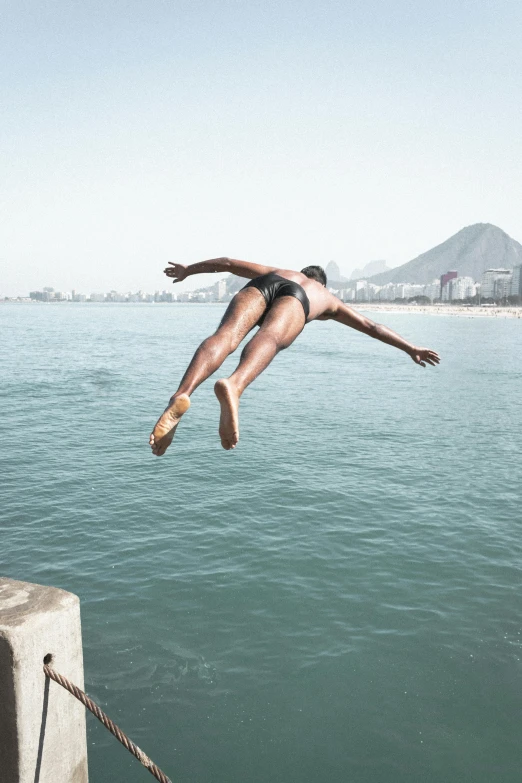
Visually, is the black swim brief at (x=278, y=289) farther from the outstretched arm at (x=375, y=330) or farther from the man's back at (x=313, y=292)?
the outstretched arm at (x=375, y=330)

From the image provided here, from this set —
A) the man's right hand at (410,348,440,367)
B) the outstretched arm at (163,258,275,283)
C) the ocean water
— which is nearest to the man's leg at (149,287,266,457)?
the outstretched arm at (163,258,275,283)

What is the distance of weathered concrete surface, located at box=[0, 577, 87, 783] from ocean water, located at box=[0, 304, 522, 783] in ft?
20.7

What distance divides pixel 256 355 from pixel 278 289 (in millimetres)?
993

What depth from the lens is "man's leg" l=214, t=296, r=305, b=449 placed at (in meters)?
4.98

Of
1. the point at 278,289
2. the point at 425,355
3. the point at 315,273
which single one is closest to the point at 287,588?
the point at 425,355

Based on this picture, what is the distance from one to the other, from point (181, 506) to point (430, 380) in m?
39.5

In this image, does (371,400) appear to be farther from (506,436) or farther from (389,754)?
(389,754)

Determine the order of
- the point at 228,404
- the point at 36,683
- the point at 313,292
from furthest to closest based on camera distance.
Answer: the point at 313,292, the point at 228,404, the point at 36,683

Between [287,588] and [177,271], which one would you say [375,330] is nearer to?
[177,271]

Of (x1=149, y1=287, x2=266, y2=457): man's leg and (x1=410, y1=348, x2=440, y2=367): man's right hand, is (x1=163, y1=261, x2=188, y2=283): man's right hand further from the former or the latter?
(x1=410, y1=348, x2=440, y2=367): man's right hand

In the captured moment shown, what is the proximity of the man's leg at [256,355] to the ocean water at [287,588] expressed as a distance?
7.19m

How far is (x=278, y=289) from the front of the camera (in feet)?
19.7

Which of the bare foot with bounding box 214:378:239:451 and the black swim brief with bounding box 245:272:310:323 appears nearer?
the bare foot with bounding box 214:378:239:451

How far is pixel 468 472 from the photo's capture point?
25516 millimetres
